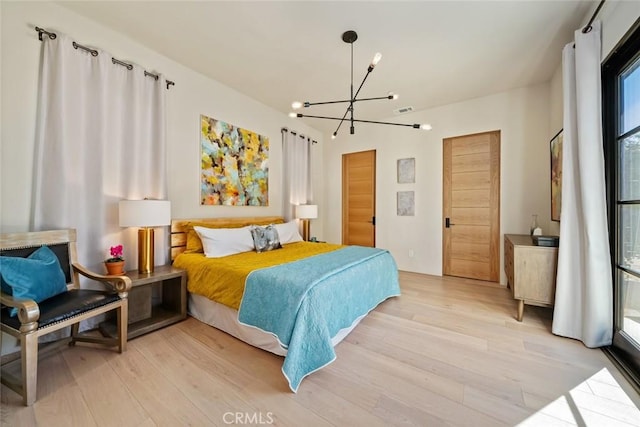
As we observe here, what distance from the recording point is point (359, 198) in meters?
5.04

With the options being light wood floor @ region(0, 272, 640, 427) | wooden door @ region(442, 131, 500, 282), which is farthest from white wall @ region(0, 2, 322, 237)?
wooden door @ region(442, 131, 500, 282)

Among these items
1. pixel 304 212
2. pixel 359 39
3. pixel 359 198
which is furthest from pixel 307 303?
pixel 359 198

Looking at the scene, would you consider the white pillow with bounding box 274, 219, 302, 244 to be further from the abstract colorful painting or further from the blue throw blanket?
the blue throw blanket

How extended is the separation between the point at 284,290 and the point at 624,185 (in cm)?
271

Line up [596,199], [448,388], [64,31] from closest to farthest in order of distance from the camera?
[448,388] → [596,199] → [64,31]

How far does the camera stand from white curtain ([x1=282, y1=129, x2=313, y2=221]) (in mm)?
4421

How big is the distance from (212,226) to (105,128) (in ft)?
4.66

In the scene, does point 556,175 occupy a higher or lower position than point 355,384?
higher

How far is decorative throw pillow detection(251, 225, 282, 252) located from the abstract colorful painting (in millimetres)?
705

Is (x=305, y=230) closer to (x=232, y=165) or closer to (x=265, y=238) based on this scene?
(x=265, y=238)

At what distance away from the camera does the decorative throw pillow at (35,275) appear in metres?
1.53

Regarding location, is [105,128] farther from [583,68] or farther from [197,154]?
[583,68]

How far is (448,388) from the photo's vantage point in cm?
154

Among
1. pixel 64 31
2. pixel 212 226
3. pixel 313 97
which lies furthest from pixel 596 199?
pixel 64 31
